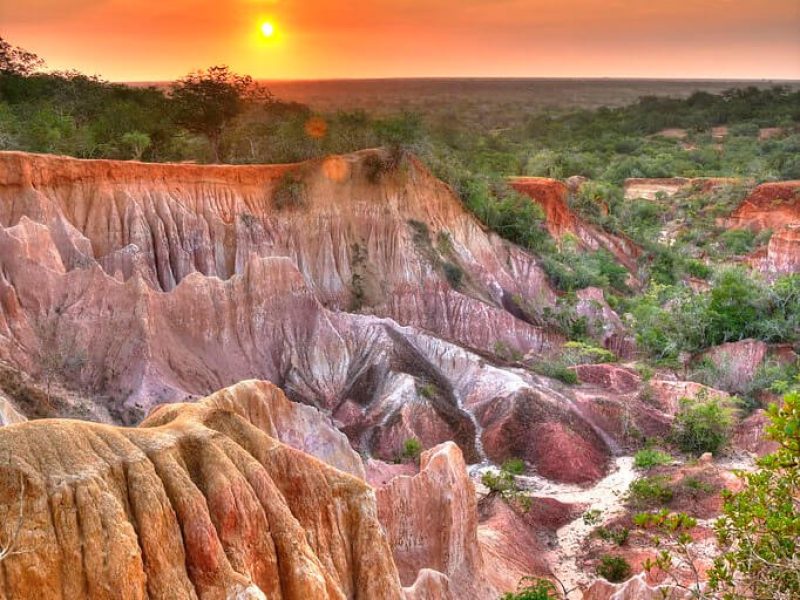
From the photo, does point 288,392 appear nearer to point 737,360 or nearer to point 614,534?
point 614,534

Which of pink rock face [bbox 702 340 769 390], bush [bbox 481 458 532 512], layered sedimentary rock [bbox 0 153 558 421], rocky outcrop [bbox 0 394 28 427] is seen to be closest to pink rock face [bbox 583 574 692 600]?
bush [bbox 481 458 532 512]

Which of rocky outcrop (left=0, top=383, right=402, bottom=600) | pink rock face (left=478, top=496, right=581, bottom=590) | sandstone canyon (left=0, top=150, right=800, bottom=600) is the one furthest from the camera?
pink rock face (left=478, top=496, right=581, bottom=590)

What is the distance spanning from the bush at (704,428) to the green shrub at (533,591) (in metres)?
10.7

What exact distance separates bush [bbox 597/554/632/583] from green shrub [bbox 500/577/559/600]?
6.80 feet

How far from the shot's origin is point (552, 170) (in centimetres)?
7438

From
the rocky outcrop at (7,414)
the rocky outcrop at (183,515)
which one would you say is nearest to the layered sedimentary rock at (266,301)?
the rocky outcrop at (7,414)

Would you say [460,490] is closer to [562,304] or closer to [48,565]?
[48,565]

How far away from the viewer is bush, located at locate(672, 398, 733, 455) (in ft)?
90.4

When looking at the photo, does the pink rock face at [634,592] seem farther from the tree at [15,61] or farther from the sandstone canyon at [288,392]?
the tree at [15,61]

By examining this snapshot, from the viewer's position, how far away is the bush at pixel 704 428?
27.5 meters

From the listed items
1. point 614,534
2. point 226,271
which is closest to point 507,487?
point 614,534

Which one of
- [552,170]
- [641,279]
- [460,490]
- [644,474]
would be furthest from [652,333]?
[552,170]

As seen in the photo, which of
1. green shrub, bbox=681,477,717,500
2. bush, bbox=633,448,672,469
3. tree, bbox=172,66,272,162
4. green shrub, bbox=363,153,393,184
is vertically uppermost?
tree, bbox=172,66,272,162

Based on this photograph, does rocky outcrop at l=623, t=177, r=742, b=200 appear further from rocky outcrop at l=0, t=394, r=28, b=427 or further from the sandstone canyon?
rocky outcrop at l=0, t=394, r=28, b=427
